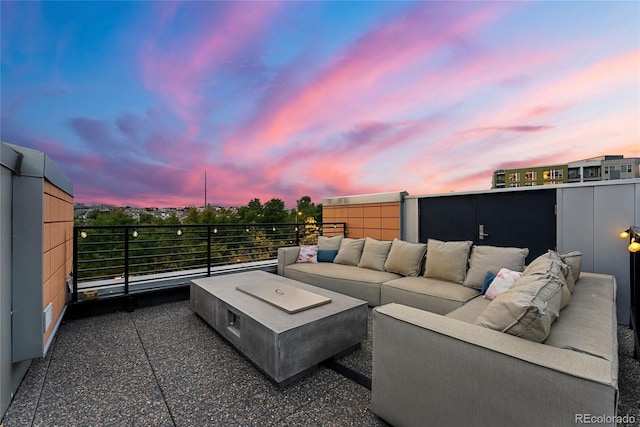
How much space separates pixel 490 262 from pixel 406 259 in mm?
932

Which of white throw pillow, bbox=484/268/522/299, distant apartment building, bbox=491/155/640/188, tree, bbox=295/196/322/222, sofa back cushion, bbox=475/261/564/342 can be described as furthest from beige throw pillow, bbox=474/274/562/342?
distant apartment building, bbox=491/155/640/188

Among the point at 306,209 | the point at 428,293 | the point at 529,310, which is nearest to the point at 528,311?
the point at 529,310

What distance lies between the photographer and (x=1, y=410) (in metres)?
1.45

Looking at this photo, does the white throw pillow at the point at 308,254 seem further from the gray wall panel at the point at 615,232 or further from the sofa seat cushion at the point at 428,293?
the gray wall panel at the point at 615,232

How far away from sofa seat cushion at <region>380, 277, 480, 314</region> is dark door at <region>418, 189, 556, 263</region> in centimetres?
174

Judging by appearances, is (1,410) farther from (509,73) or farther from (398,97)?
(509,73)

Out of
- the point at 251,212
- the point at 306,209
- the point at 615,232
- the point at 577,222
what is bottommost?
the point at 615,232

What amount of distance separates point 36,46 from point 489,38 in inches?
281

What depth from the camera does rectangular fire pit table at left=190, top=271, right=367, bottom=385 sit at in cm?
173

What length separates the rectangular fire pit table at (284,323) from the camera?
1.73m

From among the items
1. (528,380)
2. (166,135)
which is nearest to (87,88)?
(166,135)

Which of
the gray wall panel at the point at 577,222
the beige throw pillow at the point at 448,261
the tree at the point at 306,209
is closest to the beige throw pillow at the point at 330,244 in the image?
the beige throw pillow at the point at 448,261

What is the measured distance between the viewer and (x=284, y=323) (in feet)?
6.00

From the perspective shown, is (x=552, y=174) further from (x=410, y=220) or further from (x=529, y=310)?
(x=529, y=310)
